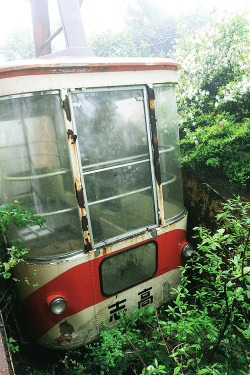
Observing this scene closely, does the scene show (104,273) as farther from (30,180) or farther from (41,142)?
(41,142)

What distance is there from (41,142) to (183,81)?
3.29 meters

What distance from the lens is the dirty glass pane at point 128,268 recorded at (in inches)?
106

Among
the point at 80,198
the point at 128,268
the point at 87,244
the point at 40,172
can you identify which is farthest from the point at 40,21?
the point at 128,268

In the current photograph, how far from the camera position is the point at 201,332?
2154 millimetres

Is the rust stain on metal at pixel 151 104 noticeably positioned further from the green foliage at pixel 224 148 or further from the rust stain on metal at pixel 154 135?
the green foliage at pixel 224 148

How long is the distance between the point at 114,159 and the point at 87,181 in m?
0.36

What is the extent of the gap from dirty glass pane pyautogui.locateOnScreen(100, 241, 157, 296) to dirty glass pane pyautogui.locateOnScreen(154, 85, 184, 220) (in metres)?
0.47

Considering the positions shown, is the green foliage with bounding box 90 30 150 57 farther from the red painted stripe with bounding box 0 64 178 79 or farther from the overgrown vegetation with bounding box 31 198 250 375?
the overgrown vegetation with bounding box 31 198 250 375

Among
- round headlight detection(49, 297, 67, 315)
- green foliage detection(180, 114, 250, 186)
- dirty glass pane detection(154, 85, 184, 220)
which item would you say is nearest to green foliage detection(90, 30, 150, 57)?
green foliage detection(180, 114, 250, 186)

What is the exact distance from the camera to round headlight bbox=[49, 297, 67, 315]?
7.92 ft

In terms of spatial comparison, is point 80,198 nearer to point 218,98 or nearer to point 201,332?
point 201,332

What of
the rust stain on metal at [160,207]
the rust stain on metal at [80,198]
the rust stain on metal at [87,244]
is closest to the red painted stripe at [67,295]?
the rust stain on metal at [87,244]

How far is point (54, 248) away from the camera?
2.48 meters

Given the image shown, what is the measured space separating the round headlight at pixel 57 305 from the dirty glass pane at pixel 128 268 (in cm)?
42
